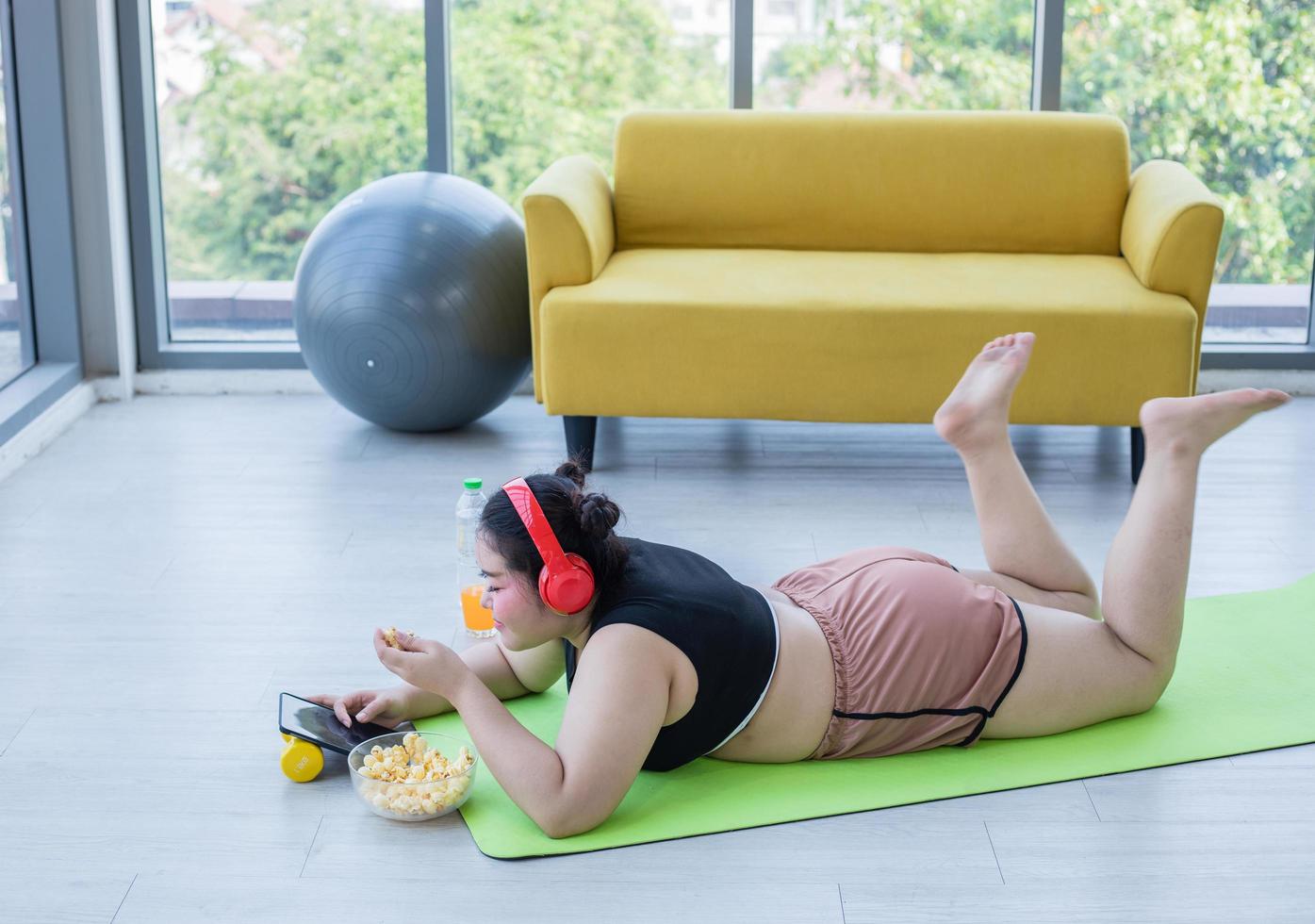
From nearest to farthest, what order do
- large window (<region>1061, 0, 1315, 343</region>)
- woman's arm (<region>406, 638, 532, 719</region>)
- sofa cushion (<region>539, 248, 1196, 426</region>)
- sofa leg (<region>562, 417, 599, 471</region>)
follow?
woman's arm (<region>406, 638, 532, 719</region>), sofa cushion (<region>539, 248, 1196, 426</region>), sofa leg (<region>562, 417, 599, 471</region>), large window (<region>1061, 0, 1315, 343</region>)

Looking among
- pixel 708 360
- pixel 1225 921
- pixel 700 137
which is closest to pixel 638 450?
pixel 708 360

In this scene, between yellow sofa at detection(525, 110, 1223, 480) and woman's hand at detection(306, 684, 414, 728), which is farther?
yellow sofa at detection(525, 110, 1223, 480)

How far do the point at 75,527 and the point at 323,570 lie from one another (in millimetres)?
651

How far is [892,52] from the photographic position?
4.29 metres

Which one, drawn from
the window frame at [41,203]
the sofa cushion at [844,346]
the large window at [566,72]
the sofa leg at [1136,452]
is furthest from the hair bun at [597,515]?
the large window at [566,72]

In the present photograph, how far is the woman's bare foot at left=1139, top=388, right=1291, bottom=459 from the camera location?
2273 millimetres

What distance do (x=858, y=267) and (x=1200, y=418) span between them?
1.62 meters

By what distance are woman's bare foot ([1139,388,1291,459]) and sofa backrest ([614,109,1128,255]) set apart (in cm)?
182

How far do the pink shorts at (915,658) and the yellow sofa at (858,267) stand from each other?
4.43 feet

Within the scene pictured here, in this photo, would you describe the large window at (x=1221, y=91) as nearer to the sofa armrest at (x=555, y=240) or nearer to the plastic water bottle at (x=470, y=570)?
the sofa armrest at (x=555, y=240)

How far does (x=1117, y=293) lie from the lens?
356cm

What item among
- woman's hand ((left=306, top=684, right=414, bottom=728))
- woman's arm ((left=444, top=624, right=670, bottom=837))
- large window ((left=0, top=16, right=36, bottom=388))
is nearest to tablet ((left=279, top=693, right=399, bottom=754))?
woman's hand ((left=306, top=684, right=414, bottom=728))

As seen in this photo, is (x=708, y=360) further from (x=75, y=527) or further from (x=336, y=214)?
(x=75, y=527)

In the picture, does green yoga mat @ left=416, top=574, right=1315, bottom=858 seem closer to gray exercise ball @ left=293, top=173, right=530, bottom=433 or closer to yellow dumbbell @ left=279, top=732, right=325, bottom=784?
yellow dumbbell @ left=279, top=732, right=325, bottom=784
